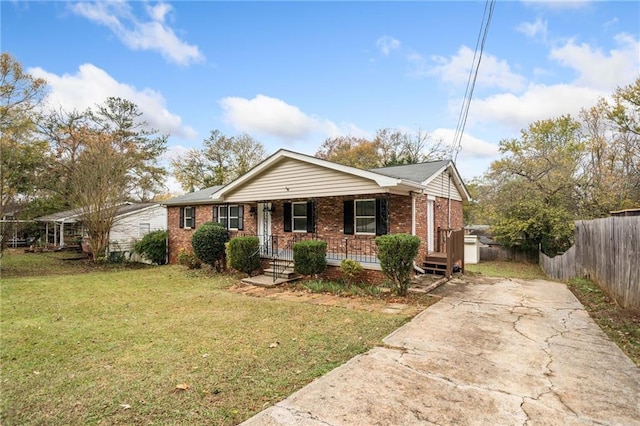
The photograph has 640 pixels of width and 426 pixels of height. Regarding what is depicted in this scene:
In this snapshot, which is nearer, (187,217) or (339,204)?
(339,204)

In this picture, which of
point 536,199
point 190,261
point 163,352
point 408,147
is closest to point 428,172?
point 163,352

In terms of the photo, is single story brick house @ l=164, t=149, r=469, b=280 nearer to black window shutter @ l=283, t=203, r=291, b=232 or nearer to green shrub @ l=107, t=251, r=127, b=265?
black window shutter @ l=283, t=203, r=291, b=232

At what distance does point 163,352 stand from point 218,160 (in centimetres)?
2991

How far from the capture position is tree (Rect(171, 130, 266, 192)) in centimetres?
3238

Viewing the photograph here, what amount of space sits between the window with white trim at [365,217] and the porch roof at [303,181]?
1181mm

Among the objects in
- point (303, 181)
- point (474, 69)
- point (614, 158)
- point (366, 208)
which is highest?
point (474, 69)

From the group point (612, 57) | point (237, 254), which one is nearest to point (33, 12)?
point (237, 254)

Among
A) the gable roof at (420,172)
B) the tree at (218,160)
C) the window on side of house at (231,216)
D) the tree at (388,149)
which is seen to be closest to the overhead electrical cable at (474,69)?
the gable roof at (420,172)

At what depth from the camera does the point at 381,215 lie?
10.3 meters

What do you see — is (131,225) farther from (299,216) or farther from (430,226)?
(430,226)

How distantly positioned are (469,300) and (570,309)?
1963mm

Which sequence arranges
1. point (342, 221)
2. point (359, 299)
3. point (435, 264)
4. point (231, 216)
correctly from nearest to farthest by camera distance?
point (359, 299) → point (435, 264) → point (342, 221) → point (231, 216)

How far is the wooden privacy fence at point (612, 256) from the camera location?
6.16 m

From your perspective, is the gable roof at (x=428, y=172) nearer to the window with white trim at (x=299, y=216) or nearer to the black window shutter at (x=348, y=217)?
the black window shutter at (x=348, y=217)
